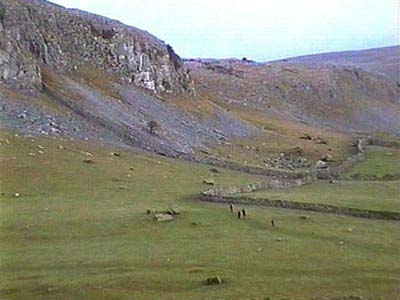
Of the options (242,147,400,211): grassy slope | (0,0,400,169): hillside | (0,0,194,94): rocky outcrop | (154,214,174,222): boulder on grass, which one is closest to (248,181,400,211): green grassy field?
(242,147,400,211): grassy slope

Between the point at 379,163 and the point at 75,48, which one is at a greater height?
the point at 75,48

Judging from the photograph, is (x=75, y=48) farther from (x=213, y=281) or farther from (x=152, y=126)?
(x=213, y=281)

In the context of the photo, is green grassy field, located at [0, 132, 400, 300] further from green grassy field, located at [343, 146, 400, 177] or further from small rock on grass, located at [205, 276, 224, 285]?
green grassy field, located at [343, 146, 400, 177]

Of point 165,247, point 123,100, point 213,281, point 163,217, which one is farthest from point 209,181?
point 123,100

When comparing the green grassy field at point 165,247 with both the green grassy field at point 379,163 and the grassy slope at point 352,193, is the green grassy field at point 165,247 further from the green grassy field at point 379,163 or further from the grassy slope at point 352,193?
the green grassy field at point 379,163

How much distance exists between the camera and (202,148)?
268 ft

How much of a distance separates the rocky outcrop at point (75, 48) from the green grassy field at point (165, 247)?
2766cm

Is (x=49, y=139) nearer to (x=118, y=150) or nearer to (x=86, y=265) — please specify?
(x=118, y=150)

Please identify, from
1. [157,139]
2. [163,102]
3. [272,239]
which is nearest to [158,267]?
[272,239]

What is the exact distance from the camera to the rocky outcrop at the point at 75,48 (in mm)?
84188

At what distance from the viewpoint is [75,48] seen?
3772 inches

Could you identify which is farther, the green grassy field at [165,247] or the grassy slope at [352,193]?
the grassy slope at [352,193]

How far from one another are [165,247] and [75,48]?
62024 millimetres

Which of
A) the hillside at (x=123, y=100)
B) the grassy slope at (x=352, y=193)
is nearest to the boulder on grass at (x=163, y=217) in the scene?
the grassy slope at (x=352, y=193)
